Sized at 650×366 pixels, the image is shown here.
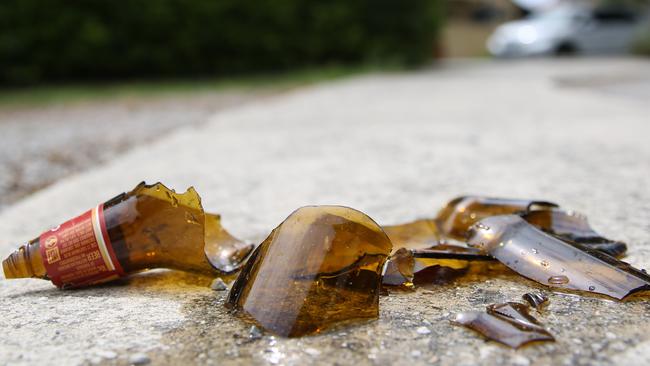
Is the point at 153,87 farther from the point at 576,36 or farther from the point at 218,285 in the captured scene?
the point at 576,36

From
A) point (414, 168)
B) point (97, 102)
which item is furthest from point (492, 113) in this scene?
point (97, 102)

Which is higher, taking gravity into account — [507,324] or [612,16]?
[612,16]

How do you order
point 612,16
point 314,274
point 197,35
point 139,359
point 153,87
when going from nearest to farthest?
point 139,359, point 314,274, point 153,87, point 197,35, point 612,16

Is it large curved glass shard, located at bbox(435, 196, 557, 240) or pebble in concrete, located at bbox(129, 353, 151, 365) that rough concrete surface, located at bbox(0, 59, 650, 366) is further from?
large curved glass shard, located at bbox(435, 196, 557, 240)

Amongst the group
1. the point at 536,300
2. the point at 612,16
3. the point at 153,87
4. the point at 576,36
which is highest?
the point at 612,16

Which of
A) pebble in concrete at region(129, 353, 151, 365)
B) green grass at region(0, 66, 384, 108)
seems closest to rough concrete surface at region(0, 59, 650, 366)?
pebble in concrete at region(129, 353, 151, 365)

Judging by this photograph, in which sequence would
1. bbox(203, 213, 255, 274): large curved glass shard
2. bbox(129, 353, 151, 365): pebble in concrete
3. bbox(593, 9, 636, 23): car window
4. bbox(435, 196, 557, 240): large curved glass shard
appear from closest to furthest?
bbox(129, 353, 151, 365): pebble in concrete < bbox(203, 213, 255, 274): large curved glass shard < bbox(435, 196, 557, 240): large curved glass shard < bbox(593, 9, 636, 23): car window

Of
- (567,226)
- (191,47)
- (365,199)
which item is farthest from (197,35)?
(567,226)

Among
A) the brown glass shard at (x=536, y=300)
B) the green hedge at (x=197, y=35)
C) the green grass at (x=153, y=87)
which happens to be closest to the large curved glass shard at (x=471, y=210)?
the brown glass shard at (x=536, y=300)
